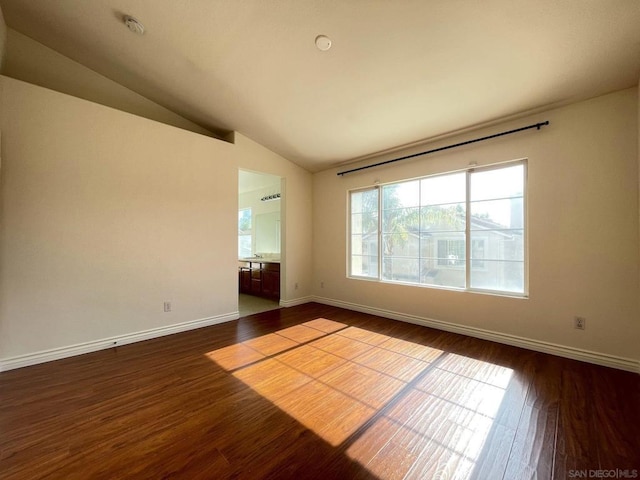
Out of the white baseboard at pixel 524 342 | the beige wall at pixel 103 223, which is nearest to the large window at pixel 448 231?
the white baseboard at pixel 524 342

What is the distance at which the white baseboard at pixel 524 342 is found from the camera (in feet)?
8.05

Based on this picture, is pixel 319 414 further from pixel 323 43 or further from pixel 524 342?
pixel 323 43

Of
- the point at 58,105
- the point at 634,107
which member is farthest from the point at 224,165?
the point at 634,107

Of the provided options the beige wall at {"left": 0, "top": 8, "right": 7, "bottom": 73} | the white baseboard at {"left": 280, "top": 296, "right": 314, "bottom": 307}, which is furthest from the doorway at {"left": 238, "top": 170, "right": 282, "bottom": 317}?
the beige wall at {"left": 0, "top": 8, "right": 7, "bottom": 73}

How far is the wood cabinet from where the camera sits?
17.7 feet

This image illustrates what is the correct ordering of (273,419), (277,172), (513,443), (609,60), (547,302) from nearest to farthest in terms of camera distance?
1. (513,443)
2. (273,419)
3. (609,60)
4. (547,302)
5. (277,172)

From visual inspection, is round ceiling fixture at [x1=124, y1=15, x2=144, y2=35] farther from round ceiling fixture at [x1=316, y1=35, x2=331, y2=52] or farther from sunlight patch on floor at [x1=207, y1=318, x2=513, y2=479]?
sunlight patch on floor at [x1=207, y1=318, x2=513, y2=479]

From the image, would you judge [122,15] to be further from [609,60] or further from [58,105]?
[609,60]

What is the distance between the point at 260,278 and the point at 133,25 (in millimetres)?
4417

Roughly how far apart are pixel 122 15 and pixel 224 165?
6.17 feet

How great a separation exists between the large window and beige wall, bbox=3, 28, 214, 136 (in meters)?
3.55

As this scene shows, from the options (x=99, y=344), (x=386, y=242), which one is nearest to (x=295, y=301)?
(x=386, y=242)

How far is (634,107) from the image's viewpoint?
2430 millimetres

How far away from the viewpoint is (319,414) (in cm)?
183
